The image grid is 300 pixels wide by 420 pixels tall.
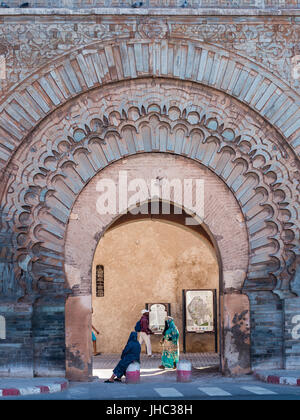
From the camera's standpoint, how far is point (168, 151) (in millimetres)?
11508

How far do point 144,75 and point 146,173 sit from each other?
1.25 meters

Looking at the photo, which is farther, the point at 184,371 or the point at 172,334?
the point at 172,334

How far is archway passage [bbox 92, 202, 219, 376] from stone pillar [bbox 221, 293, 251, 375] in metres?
5.38

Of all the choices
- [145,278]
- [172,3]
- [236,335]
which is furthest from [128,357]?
[145,278]

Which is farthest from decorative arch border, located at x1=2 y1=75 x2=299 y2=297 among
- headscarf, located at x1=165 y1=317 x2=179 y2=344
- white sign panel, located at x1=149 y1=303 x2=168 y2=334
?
white sign panel, located at x1=149 y1=303 x2=168 y2=334

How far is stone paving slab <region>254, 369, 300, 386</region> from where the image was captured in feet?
33.9

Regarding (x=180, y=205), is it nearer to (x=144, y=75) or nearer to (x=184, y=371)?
(x=144, y=75)

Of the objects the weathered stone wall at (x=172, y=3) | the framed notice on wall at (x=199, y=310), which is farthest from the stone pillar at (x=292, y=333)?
the framed notice on wall at (x=199, y=310)

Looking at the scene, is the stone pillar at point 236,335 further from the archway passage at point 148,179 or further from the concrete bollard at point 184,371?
the concrete bollard at point 184,371

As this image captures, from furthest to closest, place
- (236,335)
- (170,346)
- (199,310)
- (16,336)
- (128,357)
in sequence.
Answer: (199,310) → (170,346) → (236,335) → (128,357) → (16,336)

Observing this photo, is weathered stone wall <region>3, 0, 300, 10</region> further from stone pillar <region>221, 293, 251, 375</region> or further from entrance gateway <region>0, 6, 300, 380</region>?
stone pillar <region>221, 293, 251, 375</region>

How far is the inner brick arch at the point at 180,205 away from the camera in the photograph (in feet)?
36.8

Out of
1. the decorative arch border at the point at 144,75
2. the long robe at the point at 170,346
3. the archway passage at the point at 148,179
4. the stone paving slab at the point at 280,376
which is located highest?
the decorative arch border at the point at 144,75

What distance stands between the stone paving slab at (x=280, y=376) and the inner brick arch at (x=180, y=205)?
353 millimetres
